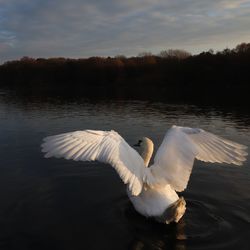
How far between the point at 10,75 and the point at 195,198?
128365 mm

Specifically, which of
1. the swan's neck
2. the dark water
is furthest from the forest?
the swan's neck

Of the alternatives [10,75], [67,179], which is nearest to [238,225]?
[67,179]

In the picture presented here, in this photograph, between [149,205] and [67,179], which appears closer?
[149,205]

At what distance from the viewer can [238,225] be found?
31.7 ft

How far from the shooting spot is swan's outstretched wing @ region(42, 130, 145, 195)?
290 inches

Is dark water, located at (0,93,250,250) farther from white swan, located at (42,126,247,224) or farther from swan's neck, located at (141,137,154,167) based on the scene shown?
swan's neck, located at (141,137,154,167)

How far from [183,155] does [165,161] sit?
0.39 meters

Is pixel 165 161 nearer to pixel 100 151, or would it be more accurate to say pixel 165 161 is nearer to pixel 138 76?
pixel 100 151

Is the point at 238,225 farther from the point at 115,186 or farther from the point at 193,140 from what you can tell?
the point at 115,186

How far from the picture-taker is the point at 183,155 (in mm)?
9062

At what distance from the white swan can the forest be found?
4921 centimetres

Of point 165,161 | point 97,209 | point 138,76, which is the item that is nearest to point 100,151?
point 165,161

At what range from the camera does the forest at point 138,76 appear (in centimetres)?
6969

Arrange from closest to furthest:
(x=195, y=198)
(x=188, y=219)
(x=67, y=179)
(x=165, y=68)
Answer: (x=188, y=219), (x=195, y=198), (x=67, y=179), (x=165, y=68)
